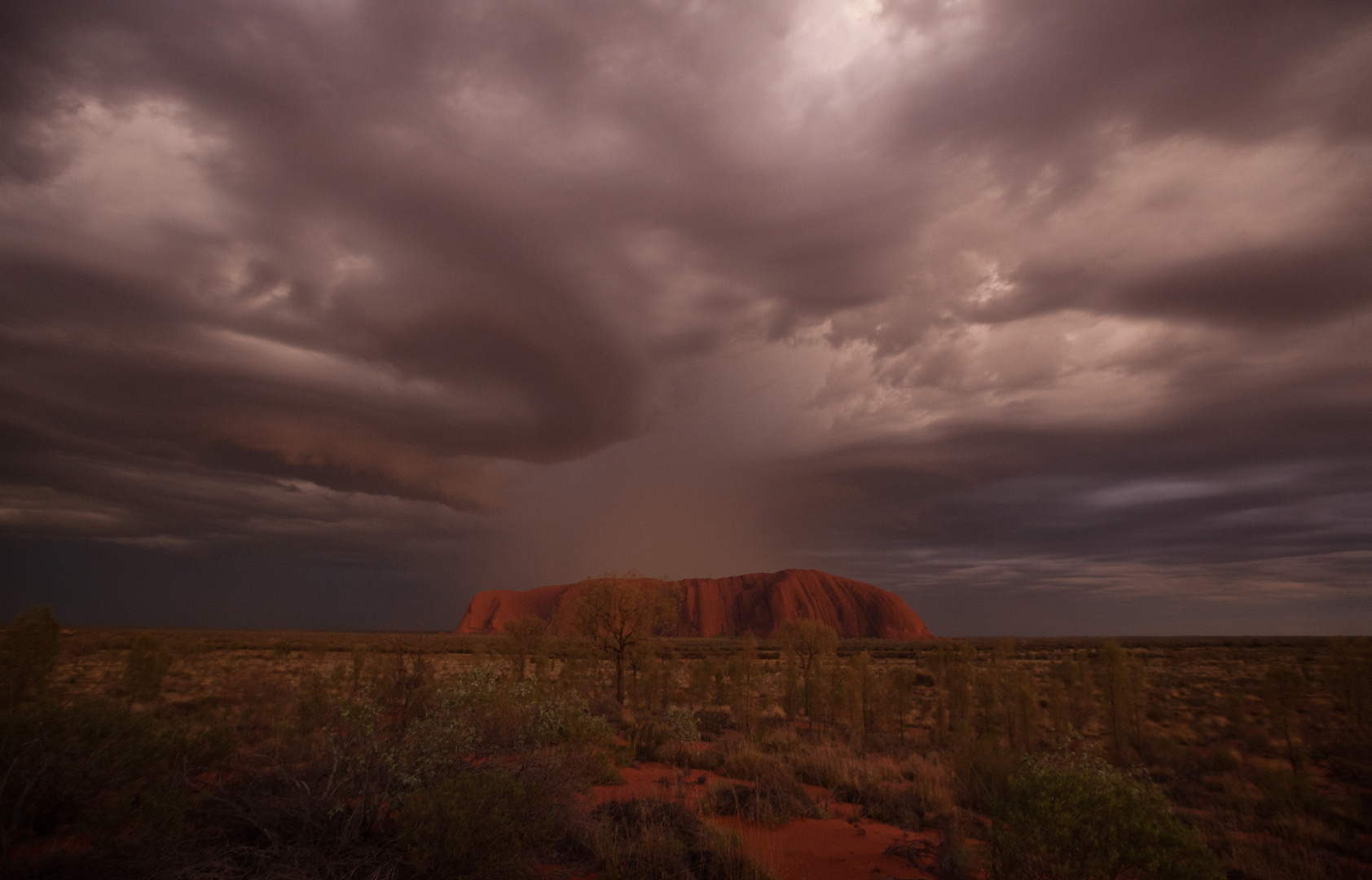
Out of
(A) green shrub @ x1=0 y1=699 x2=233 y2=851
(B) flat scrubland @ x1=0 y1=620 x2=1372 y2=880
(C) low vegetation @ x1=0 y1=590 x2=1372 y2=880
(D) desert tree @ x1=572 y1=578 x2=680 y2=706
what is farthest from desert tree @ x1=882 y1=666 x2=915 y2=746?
(A) green shrub @ x1=0 y1=699 x2=233 y2=851

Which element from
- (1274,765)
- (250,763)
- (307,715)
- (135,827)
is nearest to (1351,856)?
(1274,765)

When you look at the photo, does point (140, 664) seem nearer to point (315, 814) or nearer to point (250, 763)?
point (250, 763)

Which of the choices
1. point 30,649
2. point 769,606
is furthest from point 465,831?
point 769,606

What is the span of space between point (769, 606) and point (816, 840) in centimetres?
16318

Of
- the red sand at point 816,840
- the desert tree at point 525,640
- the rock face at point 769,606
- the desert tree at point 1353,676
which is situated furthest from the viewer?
the rock face at point 769,606

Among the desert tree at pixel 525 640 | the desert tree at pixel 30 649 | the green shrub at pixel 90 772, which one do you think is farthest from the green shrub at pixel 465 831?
the desert tree at pixel 525 640

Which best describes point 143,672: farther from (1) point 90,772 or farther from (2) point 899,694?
(2) point 899,694

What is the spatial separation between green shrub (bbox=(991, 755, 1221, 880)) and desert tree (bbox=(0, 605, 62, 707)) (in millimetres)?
22446

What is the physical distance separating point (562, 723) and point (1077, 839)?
8.10 m

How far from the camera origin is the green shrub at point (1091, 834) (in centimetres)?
543

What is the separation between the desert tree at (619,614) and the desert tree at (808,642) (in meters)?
7.85

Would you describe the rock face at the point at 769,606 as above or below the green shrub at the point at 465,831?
below

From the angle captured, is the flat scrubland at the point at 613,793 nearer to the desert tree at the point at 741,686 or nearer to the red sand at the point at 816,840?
the red sand at the point at 816,840

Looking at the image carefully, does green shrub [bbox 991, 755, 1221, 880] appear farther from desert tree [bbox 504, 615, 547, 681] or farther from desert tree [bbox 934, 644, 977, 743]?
desert tree [bbox 504, 615, 547, 681]
